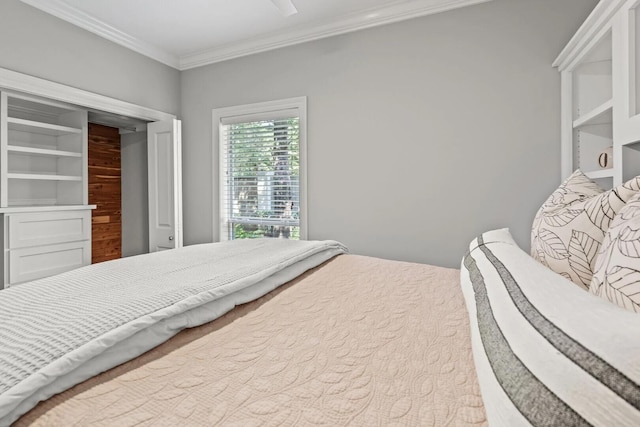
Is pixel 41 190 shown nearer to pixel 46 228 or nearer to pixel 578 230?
pixel 46 228

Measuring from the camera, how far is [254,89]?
3.23 m

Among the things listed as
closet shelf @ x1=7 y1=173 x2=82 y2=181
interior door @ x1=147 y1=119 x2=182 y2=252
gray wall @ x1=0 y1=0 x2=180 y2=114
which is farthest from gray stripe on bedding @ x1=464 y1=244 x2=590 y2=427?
closet shelf @ x1=7 y1=173 x2=82 y2=181

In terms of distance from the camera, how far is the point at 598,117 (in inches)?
72.2

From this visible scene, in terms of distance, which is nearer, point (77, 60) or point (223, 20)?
point (77, 60)

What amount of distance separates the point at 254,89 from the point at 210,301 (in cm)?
274

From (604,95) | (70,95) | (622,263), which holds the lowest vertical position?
(622,263)

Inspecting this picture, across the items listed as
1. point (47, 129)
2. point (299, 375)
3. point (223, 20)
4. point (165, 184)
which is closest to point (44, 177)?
point (47, 129)

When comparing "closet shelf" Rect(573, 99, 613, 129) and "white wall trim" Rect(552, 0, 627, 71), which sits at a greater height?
"white wall trim" Rect(552, 0, 627, 71)

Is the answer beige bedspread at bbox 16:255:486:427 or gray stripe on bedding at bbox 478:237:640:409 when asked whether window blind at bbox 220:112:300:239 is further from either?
gray stripe on bedding at bbox 478:237:640:409

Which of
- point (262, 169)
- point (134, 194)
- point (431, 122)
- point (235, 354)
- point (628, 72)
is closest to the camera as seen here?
point (235, 354)

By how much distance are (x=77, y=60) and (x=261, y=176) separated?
5.88ft

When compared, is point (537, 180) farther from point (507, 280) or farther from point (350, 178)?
point (507, 280)

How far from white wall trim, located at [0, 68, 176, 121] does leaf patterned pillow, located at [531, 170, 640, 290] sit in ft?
10.8

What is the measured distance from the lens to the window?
3105 mm
